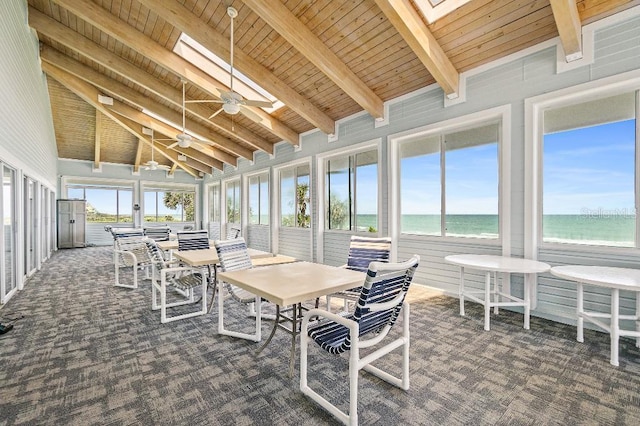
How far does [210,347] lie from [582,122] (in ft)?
15.1

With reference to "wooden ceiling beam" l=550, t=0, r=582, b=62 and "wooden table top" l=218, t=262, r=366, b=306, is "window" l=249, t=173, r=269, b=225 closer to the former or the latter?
"wooden table top" l=218, t=262, r=366, b=306

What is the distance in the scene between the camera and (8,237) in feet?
14.3

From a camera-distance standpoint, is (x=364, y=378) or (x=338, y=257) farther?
(x=338, y=257)

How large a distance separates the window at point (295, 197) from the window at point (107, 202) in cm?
828

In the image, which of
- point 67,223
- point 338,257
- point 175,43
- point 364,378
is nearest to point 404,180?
point 338,257

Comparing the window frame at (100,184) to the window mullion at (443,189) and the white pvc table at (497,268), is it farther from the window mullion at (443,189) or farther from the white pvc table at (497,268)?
the white pvc table at (497,268)

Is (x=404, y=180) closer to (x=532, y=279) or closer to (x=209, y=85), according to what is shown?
(x=532, y=279)

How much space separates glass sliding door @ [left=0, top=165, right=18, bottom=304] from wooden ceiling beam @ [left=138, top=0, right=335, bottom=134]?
2.93 m

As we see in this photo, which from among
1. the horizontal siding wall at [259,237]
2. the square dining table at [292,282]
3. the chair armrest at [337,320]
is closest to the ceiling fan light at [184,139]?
the horizontal siding wall at [259,237]

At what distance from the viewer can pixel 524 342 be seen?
2.88 metres

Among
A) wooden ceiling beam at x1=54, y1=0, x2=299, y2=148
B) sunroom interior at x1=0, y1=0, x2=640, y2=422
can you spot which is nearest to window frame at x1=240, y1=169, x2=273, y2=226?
sunroom interior at x1=0, y1=0, x2=640, y2=422

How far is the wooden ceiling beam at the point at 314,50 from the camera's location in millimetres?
3559

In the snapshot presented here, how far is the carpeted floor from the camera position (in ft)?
5.98

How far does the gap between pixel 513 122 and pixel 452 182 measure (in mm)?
1165
